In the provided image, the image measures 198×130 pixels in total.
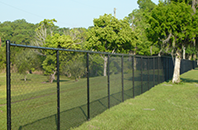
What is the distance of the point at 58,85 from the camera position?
194 inches

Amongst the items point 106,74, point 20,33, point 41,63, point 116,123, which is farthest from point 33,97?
point 20,33

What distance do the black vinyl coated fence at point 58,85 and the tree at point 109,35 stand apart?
2421cm

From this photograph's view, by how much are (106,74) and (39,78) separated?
4.27 metres

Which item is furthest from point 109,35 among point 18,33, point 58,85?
point 18,33

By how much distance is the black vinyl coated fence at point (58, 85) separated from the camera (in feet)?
12.8

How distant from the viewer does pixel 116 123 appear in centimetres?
635

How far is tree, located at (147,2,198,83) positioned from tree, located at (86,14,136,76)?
57.3 ft

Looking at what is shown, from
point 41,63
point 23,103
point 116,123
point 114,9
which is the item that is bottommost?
point 116,123

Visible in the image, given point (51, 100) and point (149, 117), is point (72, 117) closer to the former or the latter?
point (51, 100)

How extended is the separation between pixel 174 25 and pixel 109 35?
19.2 metres

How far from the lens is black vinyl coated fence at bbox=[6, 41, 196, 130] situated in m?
3.91

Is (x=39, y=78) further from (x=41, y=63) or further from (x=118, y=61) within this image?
(x=118, y=61)

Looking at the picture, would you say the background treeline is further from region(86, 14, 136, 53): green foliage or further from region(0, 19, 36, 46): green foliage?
region(0, 19, 36, 46): green foliage

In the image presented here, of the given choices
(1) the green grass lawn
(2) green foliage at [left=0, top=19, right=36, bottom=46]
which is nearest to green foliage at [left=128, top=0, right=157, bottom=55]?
(1) the green grass lawn
